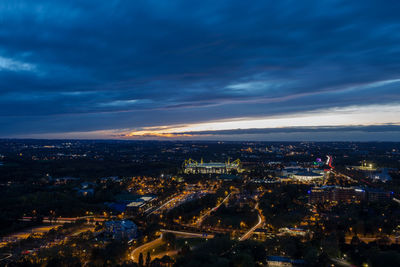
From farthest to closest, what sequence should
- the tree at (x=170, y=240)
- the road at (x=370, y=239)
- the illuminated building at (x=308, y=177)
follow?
1. the illuminated building at (x=308, y=177)
2. the road at (x=370, y=239)
3. the tree at (x=170, y=240)

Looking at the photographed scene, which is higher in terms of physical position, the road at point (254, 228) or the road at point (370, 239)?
the road at point (370, 239)

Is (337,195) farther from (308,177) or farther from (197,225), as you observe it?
(197,225)

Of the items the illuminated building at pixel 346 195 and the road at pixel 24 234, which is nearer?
the road at pixel 24 234

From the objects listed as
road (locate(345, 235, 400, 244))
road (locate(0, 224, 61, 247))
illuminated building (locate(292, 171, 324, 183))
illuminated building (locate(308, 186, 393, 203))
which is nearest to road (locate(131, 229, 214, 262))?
road (locate(0, 224, 61, 247))

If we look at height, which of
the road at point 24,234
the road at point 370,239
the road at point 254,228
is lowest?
the road at point 24,234

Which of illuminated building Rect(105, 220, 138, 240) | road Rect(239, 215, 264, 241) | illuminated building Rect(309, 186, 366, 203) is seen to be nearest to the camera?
road Rect(239, 215, 264, 241)

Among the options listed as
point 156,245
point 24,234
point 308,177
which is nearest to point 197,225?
point 156,245

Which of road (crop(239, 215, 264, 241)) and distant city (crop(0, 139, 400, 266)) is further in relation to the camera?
road (crop(239, 215, 264, 241))

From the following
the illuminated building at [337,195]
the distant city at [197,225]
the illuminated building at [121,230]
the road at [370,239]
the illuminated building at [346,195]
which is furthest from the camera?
the illuminated building at [337,195]

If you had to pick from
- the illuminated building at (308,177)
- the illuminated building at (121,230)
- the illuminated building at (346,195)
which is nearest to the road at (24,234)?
the illuminated building at (121,230)

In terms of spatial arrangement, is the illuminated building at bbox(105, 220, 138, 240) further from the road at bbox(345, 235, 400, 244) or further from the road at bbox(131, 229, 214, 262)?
the road at bbox(345, 235, 400, 244)

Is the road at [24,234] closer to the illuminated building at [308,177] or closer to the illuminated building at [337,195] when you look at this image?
the illuminated building at [337,195]

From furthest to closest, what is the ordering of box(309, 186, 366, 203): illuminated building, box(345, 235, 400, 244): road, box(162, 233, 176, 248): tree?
box(309, 186, 366, 203): illuminated building < box(345, 235, 400, 244): road < box(162, 233, 176, 248): tree
